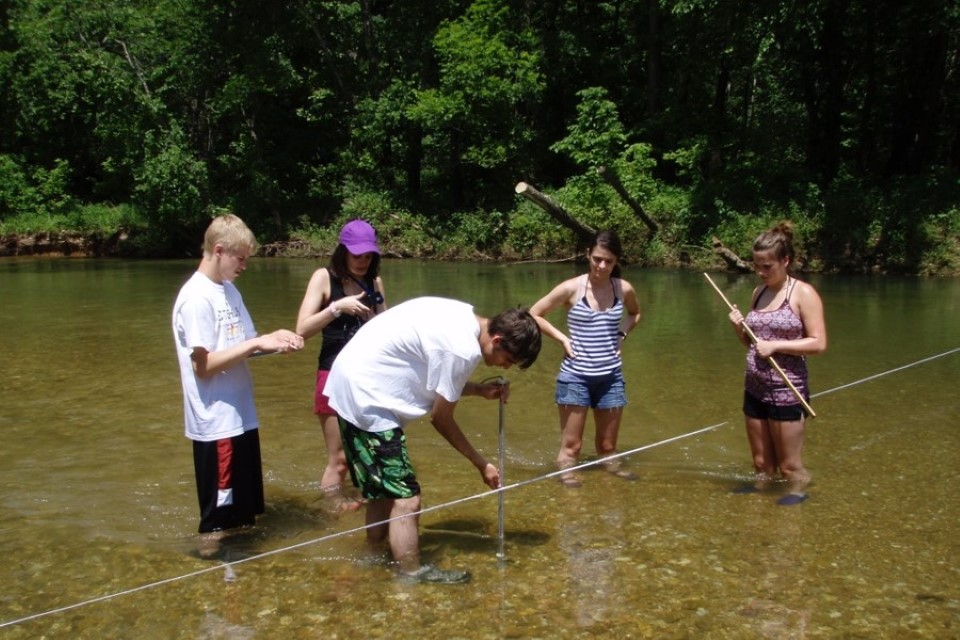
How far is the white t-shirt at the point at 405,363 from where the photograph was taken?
4.12 m

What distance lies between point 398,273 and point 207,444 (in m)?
20.0

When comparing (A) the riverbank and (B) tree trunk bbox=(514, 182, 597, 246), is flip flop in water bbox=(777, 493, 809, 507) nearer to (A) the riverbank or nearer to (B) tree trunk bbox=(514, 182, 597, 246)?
(B) tree trunk bbox=(514, 182, 597, 246)

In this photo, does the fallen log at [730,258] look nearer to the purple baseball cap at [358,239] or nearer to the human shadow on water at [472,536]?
the human shadow on water at [472,536]

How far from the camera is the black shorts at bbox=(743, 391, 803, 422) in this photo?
18.5 feet

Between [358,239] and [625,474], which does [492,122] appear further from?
[358,239]

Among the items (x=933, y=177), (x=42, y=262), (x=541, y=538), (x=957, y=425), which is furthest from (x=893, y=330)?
(x=42, y=262)

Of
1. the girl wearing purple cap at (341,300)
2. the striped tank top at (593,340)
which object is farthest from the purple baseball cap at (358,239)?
the striped tank top at (593,340)

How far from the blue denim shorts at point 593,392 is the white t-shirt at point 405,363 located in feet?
6.60

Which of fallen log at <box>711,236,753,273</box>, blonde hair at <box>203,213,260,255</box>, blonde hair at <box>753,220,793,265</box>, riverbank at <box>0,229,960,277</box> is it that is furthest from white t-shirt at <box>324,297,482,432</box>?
riverbank at <box>0,229,960,277</box>

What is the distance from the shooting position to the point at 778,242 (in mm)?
5516

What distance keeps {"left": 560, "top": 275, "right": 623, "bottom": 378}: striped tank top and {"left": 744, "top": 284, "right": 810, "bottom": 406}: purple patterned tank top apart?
0.96m

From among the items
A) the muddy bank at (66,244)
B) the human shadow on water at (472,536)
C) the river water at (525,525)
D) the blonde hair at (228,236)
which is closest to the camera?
the river water at (525,525)

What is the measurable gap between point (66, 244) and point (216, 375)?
113 ft

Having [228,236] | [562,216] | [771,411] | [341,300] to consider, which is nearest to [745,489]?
[771,411]
